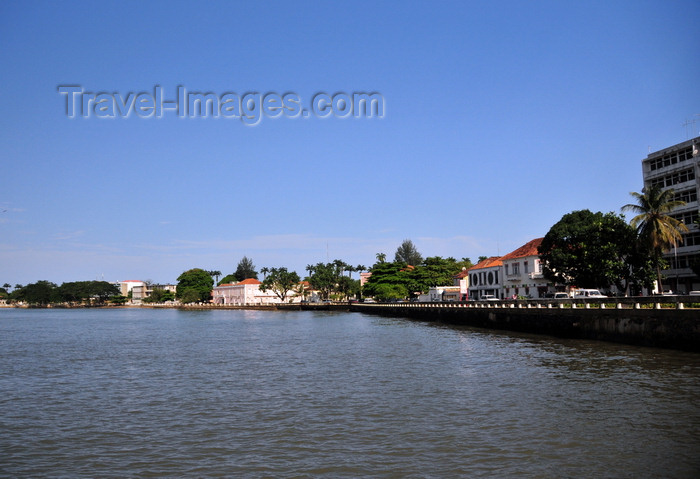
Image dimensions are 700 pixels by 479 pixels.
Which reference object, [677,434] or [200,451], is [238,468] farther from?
[677,434]

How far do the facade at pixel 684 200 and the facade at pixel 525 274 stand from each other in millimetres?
18589

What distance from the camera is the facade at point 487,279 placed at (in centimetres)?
10588

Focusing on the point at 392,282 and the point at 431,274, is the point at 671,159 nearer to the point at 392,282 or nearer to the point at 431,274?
the point at 431,274

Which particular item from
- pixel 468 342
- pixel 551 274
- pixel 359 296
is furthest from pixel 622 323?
pixel 359 296

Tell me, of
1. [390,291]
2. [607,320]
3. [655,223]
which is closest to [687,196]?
[655,223]

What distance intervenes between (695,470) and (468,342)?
112 feet

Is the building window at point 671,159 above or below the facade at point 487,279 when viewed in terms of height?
above

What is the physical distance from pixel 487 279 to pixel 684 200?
45.5m

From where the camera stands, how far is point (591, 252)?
6278cm

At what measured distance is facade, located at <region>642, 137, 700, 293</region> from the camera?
6762 cm

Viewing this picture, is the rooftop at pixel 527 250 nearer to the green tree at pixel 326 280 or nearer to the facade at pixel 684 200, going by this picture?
the facade at pixel 684 200

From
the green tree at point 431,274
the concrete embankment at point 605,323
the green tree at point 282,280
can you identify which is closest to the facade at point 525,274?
the concrete embankment at point 605,323

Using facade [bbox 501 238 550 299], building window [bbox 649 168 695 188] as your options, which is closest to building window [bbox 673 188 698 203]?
building window [bbox 649 168 695 188]

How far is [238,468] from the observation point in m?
12.7
